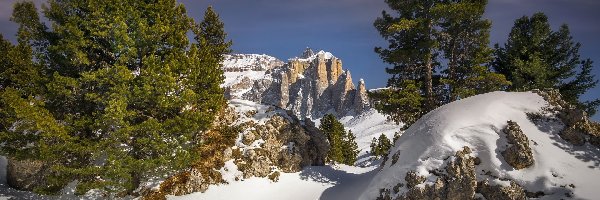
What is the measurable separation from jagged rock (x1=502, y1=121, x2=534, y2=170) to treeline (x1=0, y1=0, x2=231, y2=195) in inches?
534

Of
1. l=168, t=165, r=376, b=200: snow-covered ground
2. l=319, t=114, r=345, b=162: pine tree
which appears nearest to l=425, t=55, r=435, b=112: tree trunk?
l=168, t=165, r=376, b=200: snow-covered ground

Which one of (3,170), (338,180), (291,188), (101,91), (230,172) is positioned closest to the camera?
(101,91)

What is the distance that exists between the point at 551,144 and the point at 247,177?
49.8 feet

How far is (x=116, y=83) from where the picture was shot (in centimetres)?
1603

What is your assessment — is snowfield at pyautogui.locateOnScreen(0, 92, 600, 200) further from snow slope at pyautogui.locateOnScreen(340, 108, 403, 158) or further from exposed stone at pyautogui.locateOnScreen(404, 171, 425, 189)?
snow slope at pyautogui.locateOnScreen(340, 108, 403, 158)

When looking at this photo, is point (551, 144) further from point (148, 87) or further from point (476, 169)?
point (148, 87)

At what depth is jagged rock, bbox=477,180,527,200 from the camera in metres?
12.0

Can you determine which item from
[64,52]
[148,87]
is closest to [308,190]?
[148,87]

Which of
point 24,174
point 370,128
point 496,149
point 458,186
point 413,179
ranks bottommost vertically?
point 458,186

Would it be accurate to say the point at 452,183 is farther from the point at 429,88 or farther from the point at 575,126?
the point at 429,88

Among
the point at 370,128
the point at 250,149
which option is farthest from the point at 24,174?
the point at 370,128

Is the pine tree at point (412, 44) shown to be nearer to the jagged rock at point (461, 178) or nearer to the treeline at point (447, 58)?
the treeline at point (447, 58)

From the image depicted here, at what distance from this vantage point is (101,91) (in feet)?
54.4

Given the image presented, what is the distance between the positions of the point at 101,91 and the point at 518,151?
18294 mm
